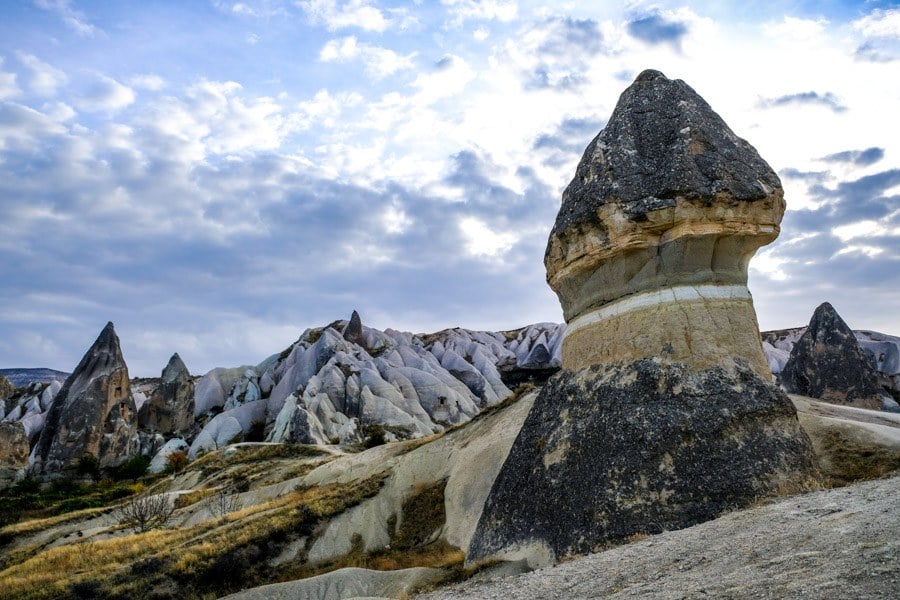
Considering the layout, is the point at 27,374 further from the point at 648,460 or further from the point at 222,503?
the point at 648,460

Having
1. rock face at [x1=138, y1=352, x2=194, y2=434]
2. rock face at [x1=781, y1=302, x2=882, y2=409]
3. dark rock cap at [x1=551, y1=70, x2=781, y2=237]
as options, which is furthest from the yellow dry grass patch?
rock face at [x1=138, y1=352, x2=194, y2=434]

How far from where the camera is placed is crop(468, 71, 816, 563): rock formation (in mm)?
7160

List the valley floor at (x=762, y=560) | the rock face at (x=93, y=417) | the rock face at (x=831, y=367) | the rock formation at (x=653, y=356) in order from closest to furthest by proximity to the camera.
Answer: the valley floor at (x=762, y=560)
the rock formation at (x=653, y=356)
the rock face at (x=831, y=367)
the rock face at (x=93, y=417)

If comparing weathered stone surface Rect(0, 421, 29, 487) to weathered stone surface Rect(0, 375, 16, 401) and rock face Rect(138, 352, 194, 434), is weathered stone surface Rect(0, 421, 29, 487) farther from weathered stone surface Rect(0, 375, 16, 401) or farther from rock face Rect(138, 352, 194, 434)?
weathered stone surface Rect(0, 375, 16, 401)

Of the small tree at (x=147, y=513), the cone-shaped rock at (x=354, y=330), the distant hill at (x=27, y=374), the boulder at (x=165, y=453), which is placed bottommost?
the small tree at (x=147, y=513)

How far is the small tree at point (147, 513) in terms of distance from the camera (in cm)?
1981

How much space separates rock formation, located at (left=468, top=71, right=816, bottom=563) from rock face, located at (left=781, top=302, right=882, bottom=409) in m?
16.1

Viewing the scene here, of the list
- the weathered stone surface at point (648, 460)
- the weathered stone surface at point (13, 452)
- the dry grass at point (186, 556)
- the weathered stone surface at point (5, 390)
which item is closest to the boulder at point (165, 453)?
the weathered stone surface at point (13, 452)

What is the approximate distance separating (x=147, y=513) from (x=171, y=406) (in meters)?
31.2

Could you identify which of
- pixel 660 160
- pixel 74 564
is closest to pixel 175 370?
pixel 74 564

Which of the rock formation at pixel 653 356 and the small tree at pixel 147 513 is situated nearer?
the rock formation at pixel 653 356

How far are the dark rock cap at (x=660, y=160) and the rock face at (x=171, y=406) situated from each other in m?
47.7

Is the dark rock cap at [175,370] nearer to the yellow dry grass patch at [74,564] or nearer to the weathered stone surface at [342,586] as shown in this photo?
the yellow dry grass patch at [74,564]

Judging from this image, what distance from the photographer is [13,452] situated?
3744cm
